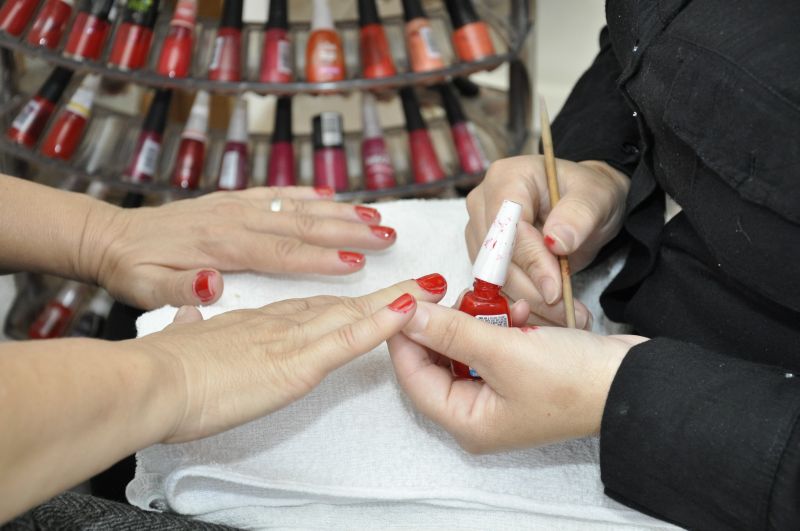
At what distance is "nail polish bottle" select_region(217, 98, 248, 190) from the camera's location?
161 centimetres

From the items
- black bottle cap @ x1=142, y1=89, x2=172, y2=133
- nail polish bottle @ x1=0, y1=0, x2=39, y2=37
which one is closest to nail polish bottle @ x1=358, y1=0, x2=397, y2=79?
black bottle cap @ x1=142, y1=89, x2=172, y2=133

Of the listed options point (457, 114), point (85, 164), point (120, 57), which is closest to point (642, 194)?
point (457, 114)

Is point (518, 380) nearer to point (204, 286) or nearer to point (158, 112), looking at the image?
point (204, 286)

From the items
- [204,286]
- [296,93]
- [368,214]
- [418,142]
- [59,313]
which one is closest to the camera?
[204,286]

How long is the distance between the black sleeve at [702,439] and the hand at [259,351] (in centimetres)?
19

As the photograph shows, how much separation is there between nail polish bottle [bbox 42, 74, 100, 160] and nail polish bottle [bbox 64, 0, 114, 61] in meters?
0.07

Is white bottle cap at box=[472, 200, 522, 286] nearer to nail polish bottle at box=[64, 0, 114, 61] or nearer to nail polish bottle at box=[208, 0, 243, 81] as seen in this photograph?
nail polish bottle at box=[208, 0, 243, 81]

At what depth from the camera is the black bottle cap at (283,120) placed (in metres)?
1.63

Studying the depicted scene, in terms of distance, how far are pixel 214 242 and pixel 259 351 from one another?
0.96ft

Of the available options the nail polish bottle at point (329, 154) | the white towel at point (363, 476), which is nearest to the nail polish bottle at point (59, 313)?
the nail polish bottle at point (329, 154)

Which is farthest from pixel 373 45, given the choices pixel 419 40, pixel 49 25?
pixel 49 25

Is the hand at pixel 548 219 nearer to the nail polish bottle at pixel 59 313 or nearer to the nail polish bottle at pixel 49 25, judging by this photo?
the nail polish bottle at pixel 49 25

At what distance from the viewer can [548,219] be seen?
0.78 m

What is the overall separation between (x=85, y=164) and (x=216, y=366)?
116 cm
